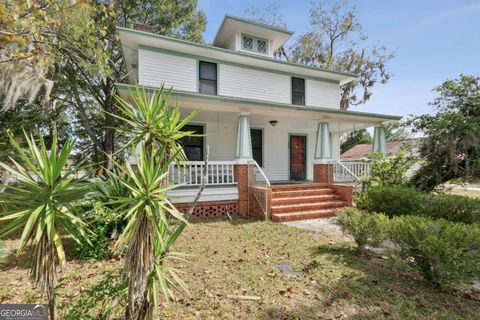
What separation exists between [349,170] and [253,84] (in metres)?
5.94

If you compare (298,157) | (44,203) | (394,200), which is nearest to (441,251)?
(394,200)

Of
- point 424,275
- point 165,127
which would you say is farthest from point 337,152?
point 165,127

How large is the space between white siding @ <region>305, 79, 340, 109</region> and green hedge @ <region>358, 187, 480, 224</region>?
19.6ft

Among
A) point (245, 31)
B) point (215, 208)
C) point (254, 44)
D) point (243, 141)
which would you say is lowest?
point (215, 208)

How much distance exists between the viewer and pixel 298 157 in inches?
511

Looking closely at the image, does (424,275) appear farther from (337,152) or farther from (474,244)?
(337,152)

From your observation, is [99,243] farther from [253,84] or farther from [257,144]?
[253,84]

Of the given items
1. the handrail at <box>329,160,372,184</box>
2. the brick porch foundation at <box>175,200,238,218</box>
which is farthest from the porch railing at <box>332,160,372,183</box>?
the brick porch foundation at <box>175,200,238,218</box>

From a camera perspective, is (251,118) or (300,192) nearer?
(300,192)

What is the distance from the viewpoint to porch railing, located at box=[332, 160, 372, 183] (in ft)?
33.0

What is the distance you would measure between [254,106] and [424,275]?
656 cm

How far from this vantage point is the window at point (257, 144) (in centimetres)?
1194

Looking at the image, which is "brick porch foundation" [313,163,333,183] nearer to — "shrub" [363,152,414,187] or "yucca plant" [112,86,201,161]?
"shrub" [363,152,414,187]

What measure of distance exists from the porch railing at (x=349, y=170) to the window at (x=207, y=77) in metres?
6.35
